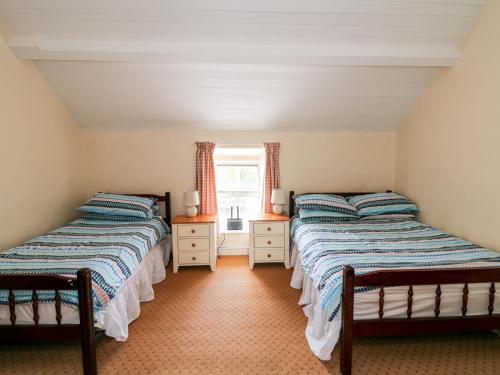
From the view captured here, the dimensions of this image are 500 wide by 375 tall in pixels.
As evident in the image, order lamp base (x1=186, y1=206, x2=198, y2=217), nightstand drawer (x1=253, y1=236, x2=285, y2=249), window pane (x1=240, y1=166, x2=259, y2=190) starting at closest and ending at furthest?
nightstand drawer (x1=253, y1=236, x2=285, y2=249)
lamp base (x1=186, y1=206, x2=198, y2=217)
window pane (x1=240, y1=166, x2=259, y2=190)

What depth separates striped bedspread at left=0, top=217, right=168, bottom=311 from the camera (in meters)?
1.97

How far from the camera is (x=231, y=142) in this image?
4027 millimetres

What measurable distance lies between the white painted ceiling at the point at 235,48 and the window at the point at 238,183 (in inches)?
33.7

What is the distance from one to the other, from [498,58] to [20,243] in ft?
14.0

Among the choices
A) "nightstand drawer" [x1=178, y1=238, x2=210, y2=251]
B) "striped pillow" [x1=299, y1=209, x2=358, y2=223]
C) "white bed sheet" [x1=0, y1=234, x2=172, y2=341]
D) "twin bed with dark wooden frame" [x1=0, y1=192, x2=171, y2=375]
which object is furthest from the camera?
"nightstand drawer" [x1=178, y1=238, x2=210, y2=251]

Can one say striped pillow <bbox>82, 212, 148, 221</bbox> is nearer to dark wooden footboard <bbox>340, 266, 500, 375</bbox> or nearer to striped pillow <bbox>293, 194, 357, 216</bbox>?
striped pillow <bbox>293, 194, 357, 216</bbox>

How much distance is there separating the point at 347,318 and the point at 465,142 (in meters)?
2.06

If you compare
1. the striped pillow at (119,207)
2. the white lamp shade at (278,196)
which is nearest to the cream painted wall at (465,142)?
the white lamp shade at (278,196)

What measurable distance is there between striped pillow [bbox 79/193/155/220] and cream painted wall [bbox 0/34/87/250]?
361 mm

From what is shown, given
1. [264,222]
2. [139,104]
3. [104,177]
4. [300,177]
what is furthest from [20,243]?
[300,177]

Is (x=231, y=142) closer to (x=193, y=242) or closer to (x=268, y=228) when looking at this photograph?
(x=268, y=228)

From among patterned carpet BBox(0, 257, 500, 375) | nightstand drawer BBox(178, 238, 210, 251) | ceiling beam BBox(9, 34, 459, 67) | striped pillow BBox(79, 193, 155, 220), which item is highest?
ceiling beam BBox(9, 34, 459, 67)

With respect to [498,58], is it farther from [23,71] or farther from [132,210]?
[23,71]

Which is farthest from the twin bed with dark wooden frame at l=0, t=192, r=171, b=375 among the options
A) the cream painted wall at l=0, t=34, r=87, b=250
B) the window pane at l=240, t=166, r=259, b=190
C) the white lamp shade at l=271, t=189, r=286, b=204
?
the window pane at l=240, t=166, r=259, b=190
